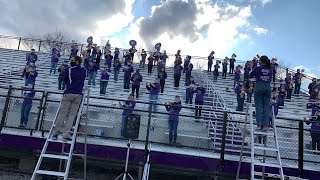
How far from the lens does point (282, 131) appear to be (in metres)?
15.1

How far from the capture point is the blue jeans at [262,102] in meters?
8.52

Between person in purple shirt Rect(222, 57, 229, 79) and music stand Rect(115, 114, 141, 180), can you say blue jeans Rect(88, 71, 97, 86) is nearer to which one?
person in purple shirt Rect(222, 57, 229, 79)

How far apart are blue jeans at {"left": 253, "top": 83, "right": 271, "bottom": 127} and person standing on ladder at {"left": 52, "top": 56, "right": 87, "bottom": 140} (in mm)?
4143

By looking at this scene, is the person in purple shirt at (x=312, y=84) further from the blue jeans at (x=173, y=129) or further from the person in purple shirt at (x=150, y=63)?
the blue jeans at (x=173, y=129)

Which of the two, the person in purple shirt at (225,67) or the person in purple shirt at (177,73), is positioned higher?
the person in purple shirt at (225,67)

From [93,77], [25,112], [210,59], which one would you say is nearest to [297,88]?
[210,59]

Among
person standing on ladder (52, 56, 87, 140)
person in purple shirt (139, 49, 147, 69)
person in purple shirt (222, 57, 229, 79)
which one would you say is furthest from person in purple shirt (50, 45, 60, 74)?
person standing on ladder (52, 56, 87, 140)

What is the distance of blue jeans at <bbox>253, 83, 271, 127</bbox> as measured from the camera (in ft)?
28.0

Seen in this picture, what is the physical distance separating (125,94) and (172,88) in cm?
339

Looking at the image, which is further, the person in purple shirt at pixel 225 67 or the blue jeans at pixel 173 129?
the person in purple shirt at pixel 225 67

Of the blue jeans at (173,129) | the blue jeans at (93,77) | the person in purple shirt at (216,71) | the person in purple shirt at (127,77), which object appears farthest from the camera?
the person in purple shirt at (216,71)

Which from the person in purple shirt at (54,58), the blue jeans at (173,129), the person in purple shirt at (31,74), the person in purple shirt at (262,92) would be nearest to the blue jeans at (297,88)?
the blue jeans at (173,129)

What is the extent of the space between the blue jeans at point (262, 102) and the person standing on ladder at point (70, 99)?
4.14 m

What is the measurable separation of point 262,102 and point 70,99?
4453mm
